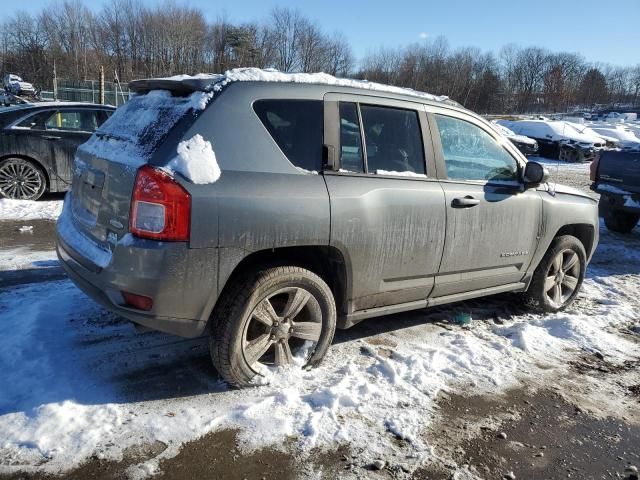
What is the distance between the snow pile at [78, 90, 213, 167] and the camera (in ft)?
9.60

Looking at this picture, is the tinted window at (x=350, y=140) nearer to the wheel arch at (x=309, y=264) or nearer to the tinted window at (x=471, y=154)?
the wheel arch at (x=309, y=264)

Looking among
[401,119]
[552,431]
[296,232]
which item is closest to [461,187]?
[401,119]

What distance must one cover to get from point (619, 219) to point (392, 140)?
284 inches

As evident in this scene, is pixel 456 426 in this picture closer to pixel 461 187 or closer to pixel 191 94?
pixel 461 187

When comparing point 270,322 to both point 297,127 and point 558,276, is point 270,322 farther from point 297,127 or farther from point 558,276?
point 558,276

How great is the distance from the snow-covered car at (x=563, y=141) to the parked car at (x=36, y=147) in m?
21.3


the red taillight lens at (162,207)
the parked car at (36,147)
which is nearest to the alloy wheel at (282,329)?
the red taillight lens at (162,207)

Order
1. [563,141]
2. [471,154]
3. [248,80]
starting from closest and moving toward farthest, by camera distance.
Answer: [248,80]
[471,154]
[563,141]

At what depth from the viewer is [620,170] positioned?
8273 mm

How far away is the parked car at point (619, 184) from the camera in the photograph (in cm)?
807

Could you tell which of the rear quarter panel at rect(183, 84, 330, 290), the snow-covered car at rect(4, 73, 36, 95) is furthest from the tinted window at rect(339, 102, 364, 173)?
the snow-covered car at rect(4, 73, 36, 95)

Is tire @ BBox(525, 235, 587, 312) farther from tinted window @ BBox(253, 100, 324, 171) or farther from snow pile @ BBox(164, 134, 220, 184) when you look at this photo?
snow pile @ BBox(164, 134, 220, 184)

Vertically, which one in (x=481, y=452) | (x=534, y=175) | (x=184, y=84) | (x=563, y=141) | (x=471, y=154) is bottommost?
(x=481, y=452)

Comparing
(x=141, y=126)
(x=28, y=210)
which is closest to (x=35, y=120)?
(x=28, y=210)
